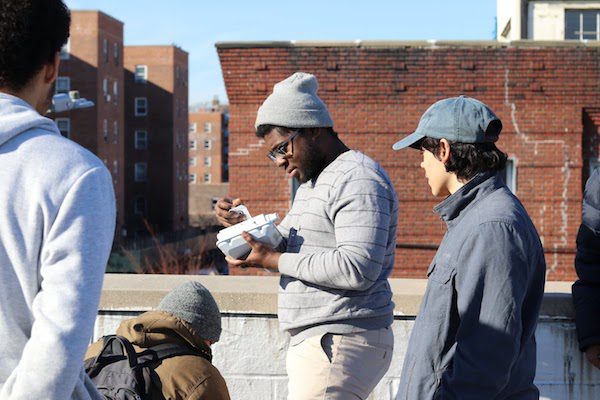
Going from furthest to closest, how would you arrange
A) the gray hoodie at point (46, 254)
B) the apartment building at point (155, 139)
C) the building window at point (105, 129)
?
1. the apartment building at point (155, 139)
2. the building window at point (105, 129)
3. the gray hoodie at point (46, 254)

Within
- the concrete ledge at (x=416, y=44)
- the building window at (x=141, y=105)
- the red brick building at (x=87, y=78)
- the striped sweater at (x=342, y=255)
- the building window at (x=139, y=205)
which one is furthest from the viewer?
the building window at (x=141, y=105)

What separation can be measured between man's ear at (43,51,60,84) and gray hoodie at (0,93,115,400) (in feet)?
0.43

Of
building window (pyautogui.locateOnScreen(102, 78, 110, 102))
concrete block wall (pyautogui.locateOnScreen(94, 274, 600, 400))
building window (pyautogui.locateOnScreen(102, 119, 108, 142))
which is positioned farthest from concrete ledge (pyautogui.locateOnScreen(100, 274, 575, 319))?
building window (pyautogui.locateOnScreen(102, 78, 110, 102))

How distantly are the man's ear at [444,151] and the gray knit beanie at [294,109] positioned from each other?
75 cm

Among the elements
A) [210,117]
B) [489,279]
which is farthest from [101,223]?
[210,117]

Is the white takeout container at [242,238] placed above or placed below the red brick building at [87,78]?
below

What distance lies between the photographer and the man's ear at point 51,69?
6.55 ft

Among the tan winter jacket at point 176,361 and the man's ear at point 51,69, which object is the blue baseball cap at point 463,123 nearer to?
the tan winter jacket at point 176,361

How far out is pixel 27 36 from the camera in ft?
6.26

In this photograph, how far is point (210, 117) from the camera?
126m

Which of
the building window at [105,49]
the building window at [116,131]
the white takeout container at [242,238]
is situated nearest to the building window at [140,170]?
the building window at [116,131]

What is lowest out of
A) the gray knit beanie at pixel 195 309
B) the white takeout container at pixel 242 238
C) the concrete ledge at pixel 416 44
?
the gray knit beanie at pixel 195 309

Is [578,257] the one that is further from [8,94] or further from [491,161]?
[8,94]

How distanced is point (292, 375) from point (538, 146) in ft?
44.6
